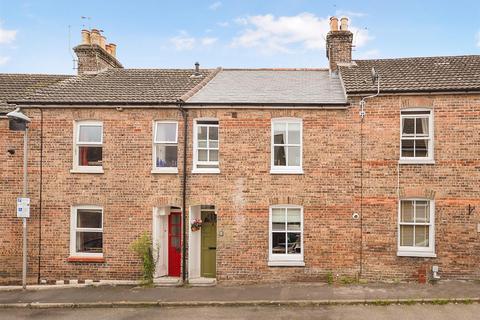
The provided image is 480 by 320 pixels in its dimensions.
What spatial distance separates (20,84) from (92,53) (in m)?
3.16

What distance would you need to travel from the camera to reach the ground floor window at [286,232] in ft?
46.5

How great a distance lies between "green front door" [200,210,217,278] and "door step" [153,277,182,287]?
103 cm

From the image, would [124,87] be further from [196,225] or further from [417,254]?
[417,254]

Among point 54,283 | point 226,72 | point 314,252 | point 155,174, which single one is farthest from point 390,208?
point 54,283

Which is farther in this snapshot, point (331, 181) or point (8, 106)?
point (8, 106)

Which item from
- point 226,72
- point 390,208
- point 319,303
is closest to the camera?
point 319,303

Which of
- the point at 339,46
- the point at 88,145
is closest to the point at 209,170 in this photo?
the point at 88,145

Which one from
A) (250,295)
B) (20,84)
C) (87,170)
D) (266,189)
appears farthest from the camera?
(20,84)

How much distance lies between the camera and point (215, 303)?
1188 cm

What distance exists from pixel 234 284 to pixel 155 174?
444cm

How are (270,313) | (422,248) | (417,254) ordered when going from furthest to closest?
Answer: (422,248) → (417,254) → (270,313)

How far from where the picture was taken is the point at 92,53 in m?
18.5

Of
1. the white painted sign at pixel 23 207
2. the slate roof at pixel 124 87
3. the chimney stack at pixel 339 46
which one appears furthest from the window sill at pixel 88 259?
the chimney stack at pixel 339 46

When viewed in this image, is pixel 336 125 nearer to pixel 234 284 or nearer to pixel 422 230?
pixel 422 230
